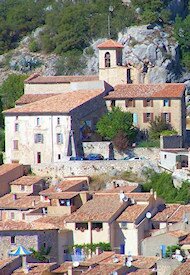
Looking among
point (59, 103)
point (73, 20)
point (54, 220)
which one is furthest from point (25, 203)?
point (73, 20)

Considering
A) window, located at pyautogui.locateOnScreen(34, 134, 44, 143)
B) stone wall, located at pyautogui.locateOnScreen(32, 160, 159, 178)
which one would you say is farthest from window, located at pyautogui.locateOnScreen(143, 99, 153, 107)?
window, located at pyautogui.locateOnScreen(34, 134, 44, 143)

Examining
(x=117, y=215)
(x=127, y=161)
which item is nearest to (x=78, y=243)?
(x=117, y=215)

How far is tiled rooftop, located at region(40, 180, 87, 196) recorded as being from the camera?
274ft

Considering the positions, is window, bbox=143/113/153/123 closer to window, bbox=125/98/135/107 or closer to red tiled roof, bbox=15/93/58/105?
window, bbox=125/98/135/107

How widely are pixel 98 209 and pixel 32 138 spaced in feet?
32.7

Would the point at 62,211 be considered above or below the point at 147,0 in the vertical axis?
below

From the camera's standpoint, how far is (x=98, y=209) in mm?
79875

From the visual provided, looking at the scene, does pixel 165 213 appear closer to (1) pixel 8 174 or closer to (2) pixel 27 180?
(2) pixel 27 180

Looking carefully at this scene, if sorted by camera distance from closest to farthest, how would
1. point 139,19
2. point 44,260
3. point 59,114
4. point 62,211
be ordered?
A: point 44,260, point 62,211, point 59,114, point 139,19

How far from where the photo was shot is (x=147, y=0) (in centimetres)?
11288

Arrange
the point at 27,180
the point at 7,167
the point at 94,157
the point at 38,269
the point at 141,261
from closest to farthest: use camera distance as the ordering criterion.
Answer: the point at 38,269, the point at 141,261, the point at 27,180, the point at 7,167, the point at 94,157

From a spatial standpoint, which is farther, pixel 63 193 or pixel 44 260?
pixel 63 193

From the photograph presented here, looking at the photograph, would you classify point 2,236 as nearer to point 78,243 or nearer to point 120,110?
point 78,243

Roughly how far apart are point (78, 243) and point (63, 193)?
438 cm
